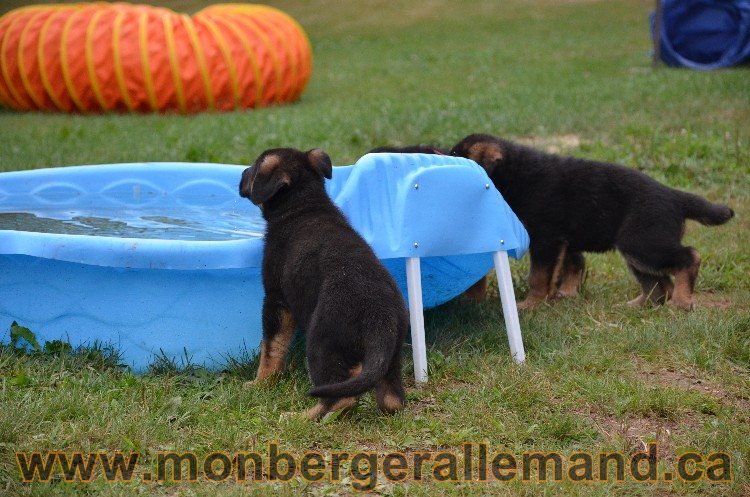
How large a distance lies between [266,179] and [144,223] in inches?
68.1

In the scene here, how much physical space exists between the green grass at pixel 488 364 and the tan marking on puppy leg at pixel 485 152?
838mm

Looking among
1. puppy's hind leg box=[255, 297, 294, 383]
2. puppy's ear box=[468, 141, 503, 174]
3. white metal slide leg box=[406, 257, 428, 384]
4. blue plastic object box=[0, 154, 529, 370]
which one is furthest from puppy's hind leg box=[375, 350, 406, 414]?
puppy's ear box=[468, 141, 503, 174]

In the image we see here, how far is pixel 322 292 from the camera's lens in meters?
3.67

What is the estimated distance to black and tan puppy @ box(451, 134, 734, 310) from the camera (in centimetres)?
505

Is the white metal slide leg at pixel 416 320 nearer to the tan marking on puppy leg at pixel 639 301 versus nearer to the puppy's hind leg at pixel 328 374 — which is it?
the puppy's hind leg at pixel 328 374

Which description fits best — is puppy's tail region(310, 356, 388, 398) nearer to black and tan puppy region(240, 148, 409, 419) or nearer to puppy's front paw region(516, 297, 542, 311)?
black and tan puppy region(240, 148, 409, 419)

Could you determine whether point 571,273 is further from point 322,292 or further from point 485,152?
point 322,292

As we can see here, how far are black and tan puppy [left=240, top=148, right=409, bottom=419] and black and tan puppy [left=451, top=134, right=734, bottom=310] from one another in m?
1.52

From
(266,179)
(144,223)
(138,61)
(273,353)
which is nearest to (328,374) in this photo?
(273,353)

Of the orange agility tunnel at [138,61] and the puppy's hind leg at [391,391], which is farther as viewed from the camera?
the orange agility tunnel at [138,61]

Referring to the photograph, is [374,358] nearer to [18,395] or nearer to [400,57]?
[18,395]

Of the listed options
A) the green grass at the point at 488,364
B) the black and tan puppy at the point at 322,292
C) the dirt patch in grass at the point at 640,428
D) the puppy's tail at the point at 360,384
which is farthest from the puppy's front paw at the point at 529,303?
the puppy's tail at the point at 360,384

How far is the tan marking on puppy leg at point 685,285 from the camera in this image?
5.02m

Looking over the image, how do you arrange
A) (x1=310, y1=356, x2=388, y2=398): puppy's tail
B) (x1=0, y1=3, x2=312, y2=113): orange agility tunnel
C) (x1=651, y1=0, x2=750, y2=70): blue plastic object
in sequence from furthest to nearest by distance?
(x1=651, y1=0, x2=750, y2=70): blue plastic object → (x1=0, y1=3, x2=312, y2=113): orange agility tunnel → (x1=310, y1=356, x2=388, y2=398): puppy's tail
